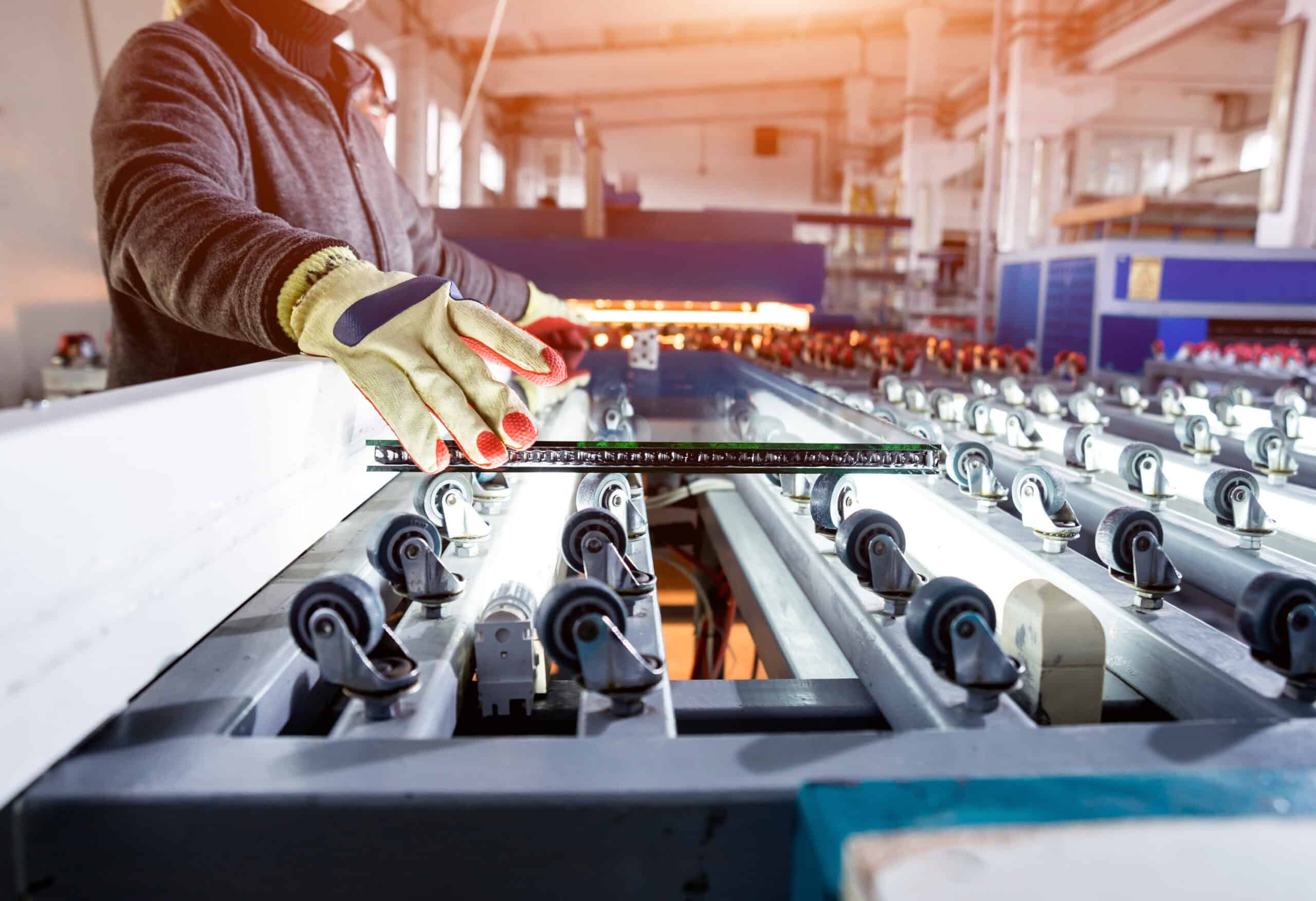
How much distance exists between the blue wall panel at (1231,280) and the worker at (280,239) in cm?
375

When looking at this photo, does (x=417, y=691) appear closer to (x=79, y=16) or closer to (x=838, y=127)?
(x=79, y=16)

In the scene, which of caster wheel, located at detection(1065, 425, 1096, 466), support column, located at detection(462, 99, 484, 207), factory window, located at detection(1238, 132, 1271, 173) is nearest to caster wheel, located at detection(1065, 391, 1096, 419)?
caster wheel, located at detection(1065, 425, 1096, 466)

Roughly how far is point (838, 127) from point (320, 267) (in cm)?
1630

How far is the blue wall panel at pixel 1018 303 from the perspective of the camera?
5293 mm

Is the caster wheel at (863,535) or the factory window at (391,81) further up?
the factory window at (391,81)

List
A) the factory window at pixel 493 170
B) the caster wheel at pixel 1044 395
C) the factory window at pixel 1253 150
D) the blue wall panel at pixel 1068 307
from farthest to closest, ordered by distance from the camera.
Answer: the factory window at pixel 493 170
the factory window at pixel 1253 150
the blue wall panel at pixel 1068 307
the caster wheel at pixel 1044 395

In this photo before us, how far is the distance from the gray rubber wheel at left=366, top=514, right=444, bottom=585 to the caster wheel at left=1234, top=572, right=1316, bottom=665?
556mm

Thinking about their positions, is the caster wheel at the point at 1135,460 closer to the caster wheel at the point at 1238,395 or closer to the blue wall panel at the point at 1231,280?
the caster wheel at the point at 1238,395

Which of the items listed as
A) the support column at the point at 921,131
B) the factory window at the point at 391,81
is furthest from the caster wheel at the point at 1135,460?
the factory window at the point at 391,81

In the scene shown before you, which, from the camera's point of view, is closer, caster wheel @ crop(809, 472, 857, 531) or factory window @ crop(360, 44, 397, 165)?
caster wheel @ crop(809, 472, 857, 531)

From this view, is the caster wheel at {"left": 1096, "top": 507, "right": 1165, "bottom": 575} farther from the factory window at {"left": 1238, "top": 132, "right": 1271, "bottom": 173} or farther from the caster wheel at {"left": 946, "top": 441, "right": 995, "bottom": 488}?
the factory window at {"left": 1238, "top": 132, "right": 1271, "bottom": 173}

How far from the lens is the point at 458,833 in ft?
1.41

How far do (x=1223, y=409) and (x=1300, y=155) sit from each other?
529 centimetres

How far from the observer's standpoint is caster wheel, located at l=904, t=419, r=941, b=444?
982 mm
